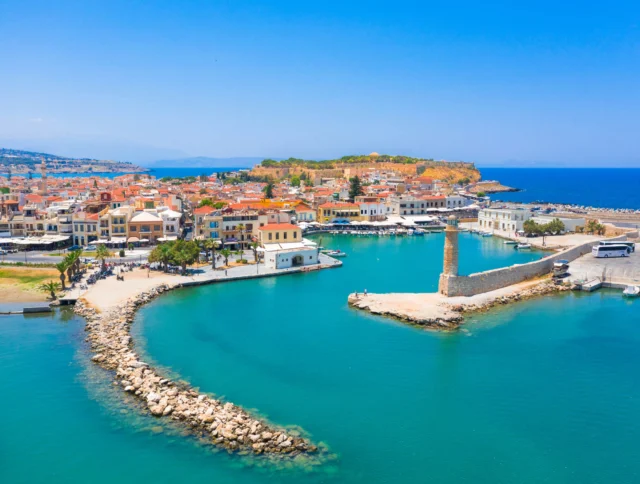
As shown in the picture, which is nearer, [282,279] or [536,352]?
[536,352]

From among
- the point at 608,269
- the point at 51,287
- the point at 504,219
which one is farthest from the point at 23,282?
the point at 504,219

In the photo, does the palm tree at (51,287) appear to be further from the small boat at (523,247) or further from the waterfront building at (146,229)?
the small boat at (523,247)

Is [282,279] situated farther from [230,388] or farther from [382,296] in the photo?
[230,388]

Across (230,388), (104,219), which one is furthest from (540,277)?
(104,219)

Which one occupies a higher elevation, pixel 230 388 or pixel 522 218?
pixel 522 218

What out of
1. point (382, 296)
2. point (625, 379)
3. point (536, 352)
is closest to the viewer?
point (625, 379)

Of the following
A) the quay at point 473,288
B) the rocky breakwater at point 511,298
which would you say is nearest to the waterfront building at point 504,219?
the quay at point 473,288

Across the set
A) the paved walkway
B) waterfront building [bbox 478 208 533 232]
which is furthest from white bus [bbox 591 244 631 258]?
the paved walkway

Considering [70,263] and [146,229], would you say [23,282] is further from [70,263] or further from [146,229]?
[146,229]
